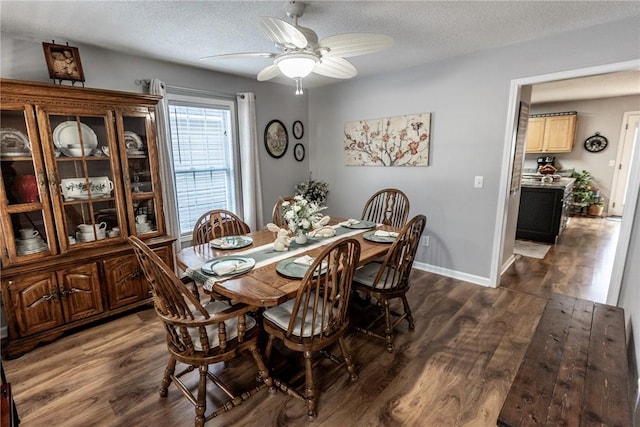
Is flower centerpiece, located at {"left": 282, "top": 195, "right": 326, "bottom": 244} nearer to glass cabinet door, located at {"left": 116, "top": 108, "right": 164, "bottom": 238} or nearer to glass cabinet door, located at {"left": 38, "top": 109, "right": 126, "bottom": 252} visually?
glass cabinet door, located at {"left": 116, "top": 108, "right": 164, "bottom": 238}

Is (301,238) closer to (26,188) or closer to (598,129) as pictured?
(26,188)

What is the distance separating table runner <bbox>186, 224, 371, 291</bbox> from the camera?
1816 mm

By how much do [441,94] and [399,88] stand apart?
521 mm

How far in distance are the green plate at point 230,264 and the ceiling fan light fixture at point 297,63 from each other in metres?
Answer: 1.24

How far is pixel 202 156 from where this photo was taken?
3666 millimetres

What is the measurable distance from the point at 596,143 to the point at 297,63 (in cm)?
776

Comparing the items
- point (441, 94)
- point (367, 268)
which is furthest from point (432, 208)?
point (367, 268)

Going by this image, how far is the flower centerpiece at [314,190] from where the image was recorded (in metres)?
4.46

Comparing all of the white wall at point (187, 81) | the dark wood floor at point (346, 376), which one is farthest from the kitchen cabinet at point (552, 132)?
the white wall at point (187, 81)

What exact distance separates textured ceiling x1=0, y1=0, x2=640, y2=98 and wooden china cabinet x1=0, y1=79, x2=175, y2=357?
1.52ft

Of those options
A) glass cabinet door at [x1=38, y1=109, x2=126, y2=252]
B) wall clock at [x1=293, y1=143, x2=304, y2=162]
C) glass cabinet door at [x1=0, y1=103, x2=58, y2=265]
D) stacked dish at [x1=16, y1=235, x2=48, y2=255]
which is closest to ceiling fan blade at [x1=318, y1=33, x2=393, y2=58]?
glass cabinet door at [x1=38, y1=109, x2=126, y2=252]

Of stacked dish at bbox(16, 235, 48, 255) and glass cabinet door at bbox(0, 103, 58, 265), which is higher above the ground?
glass cabinet door at bbox(0, 103, 58, 265)

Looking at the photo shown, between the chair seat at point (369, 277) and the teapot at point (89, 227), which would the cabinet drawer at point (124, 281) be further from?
the chair seat at point (369, 277)

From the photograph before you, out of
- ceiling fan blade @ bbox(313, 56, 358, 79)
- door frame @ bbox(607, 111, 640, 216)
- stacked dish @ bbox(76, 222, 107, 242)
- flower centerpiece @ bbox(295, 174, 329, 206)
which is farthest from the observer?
door frame @ bbox(607, 111, 640, 216)
